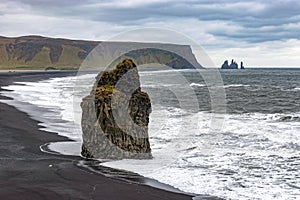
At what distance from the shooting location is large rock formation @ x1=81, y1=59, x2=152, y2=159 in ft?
57.9

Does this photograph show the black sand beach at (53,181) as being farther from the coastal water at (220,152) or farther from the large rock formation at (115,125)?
the coastal water at (220,152)

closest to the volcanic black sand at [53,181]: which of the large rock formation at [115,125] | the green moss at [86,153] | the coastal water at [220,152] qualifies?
the green moss at [86,153]

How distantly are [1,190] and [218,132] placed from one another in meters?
15.0

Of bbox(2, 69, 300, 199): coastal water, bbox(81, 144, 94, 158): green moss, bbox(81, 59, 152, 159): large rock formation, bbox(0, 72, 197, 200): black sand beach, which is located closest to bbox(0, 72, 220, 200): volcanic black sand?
bbox(0, 72, 197, 200): black sand beach

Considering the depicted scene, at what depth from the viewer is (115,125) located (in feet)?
58.1

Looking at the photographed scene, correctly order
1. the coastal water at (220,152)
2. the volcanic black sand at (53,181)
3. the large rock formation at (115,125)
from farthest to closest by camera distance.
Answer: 1. the large rock formation at (115,125)
2. the coastal water at (220,152)
3. the volcanic black sand at (53,181)

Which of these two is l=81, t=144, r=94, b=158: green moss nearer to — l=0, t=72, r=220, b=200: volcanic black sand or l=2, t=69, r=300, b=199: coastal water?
l=0, t=72, r=220, b=200: volcanic black sand

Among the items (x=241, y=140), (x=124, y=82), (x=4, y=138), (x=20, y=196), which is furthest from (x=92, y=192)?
(x=241, y=140)

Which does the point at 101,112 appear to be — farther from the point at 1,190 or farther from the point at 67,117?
the point at 67,117

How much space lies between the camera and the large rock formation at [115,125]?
17656 millimetres

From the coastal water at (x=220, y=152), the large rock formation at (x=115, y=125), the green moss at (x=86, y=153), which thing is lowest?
the coastal water at (x=220, y=152)

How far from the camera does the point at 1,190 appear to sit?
12.2 metres

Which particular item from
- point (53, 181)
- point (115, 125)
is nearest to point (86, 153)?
point (115, 125)

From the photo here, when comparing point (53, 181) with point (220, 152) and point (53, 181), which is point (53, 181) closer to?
point (53, 181)
